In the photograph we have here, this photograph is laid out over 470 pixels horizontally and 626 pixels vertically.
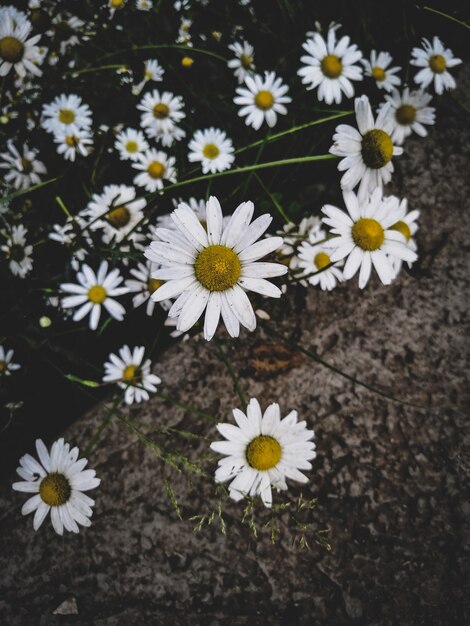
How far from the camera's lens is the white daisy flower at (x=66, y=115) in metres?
1.82

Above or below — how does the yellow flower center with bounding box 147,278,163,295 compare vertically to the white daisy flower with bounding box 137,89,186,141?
below

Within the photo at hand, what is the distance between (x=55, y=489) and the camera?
112cm

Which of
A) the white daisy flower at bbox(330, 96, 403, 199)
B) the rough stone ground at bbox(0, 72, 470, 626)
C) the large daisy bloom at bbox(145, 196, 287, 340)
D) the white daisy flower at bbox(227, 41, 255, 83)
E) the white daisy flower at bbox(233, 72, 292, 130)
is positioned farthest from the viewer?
the white daisy flower at bbox(227, 41, 255, 83)

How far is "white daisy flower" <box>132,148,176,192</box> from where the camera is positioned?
1.77 metres

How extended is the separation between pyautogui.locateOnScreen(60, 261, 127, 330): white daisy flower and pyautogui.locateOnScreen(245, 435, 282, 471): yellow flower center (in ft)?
2.14

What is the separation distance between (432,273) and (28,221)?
58.3 inches

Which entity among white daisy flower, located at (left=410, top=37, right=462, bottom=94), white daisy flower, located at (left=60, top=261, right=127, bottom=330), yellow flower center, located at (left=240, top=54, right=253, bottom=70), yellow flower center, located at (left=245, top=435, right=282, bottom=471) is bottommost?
yellow flower center, located at (left=245, top=435, right=282, bottom=471)

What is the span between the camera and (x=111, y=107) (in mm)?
1912

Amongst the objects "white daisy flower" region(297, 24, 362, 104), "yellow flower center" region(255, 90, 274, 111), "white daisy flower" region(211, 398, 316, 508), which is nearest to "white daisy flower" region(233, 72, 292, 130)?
"yellow flower center" region(255, 90, 274, 111)

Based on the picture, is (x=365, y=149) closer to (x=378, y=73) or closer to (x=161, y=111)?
(x=378, y=73)

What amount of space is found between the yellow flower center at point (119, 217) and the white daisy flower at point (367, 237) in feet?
2.77

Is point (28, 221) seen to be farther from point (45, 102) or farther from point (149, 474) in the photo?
point (149, 474)

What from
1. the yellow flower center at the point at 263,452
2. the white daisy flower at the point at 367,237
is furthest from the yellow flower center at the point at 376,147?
the yellow flower center at the point at 263,452

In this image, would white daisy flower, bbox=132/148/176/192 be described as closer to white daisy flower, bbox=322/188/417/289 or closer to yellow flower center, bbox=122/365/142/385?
yellow flower center, bbox=122/365/142/385
